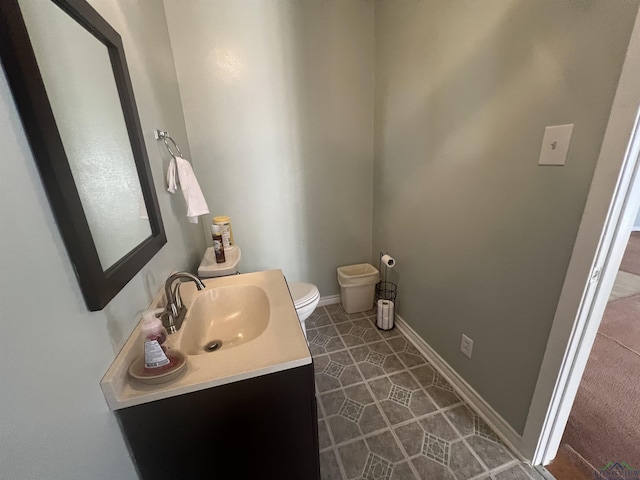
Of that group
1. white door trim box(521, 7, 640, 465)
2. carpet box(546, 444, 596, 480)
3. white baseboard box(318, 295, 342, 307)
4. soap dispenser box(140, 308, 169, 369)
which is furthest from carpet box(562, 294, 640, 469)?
soap dispenser box(140, 308, 169, 369)

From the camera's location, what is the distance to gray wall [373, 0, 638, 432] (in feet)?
2.75

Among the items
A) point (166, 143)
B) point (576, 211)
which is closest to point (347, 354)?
point (576, 211)

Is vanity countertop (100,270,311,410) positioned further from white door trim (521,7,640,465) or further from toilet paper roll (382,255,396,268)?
toilet paper roll (382,255,396,268)

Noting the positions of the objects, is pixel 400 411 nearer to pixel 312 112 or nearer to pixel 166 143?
pixel 166 143

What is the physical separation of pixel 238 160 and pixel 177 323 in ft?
4.36

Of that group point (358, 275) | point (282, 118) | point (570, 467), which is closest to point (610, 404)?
point (570, 467)

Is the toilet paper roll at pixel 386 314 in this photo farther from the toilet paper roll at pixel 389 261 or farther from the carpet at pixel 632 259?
the carpet at pixel 632 259

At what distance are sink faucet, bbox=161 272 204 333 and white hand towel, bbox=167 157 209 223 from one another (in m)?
0.50

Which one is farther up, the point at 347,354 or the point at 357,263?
the point at 357,263

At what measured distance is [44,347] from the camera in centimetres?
45

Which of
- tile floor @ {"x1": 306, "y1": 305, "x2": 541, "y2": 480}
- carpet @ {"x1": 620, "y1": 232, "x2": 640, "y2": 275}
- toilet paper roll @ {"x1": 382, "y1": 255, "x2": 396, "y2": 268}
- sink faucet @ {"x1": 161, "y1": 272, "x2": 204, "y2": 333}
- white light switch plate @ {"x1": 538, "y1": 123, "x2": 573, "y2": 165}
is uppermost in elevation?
white light switch plate @ {"x1": 538, "y1": 123, "x2": 573, "y2": 165}

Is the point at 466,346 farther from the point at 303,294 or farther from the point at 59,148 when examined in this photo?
the point at 59,148

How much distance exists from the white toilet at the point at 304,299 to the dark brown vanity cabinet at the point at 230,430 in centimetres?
81

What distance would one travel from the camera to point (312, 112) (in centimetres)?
196
